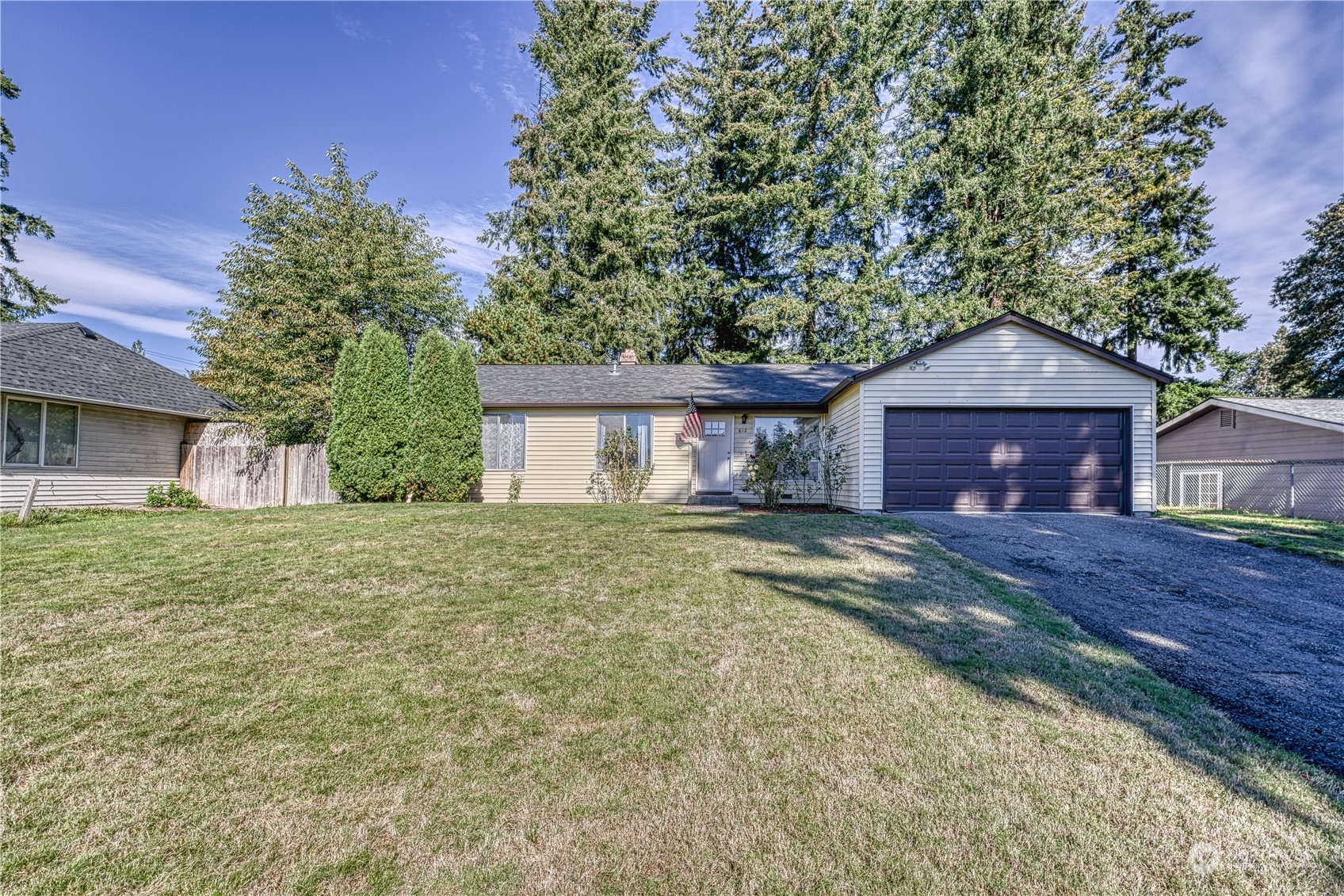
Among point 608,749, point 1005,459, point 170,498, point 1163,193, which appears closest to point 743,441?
point 1005,459

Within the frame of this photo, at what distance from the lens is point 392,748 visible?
285cm

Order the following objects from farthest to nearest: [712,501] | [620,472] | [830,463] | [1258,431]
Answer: [1258,431]
[620,472]
[830,463]
[712,501]

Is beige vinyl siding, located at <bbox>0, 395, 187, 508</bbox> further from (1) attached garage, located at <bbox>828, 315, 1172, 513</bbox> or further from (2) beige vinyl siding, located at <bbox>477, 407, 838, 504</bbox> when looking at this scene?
(1) attached garage, located at <bbox>828, 315, 1172, 513</bbox>

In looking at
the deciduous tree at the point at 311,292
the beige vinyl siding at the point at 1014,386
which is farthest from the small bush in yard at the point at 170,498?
the beige vinyl siding at the point at 1014,386

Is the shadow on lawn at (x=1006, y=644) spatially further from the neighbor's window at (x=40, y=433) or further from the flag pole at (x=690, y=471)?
the neighbor's window at (x=40, y=433)

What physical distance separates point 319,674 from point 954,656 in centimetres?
429

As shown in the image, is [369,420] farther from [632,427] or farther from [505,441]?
[632,427]

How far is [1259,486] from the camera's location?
47.9 ft

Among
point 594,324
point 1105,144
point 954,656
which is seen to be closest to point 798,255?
point 594,324

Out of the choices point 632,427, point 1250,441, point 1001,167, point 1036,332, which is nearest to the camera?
point 1036,332

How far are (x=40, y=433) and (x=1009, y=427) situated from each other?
19.3 meters

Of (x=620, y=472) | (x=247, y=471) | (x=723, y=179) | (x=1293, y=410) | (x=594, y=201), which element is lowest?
(x=247, y=471)

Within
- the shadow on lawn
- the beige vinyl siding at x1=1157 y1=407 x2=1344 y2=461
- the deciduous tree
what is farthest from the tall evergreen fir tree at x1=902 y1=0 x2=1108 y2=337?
the deciduous tree

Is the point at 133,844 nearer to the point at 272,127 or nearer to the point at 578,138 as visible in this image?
the point at 272,127
